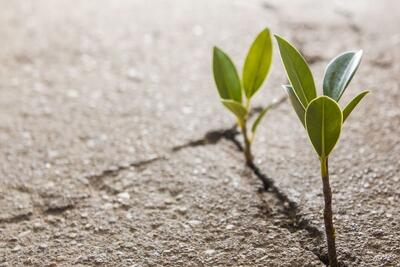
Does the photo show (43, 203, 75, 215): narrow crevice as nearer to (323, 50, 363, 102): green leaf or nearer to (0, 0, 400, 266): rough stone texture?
(0, 0, 400, 266): rough stone texture

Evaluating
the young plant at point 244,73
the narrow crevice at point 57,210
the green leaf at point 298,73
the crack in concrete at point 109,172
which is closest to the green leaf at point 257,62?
the young plant at point 244,73

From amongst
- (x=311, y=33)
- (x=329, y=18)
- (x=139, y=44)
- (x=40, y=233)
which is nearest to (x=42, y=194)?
(x=40, y=233)

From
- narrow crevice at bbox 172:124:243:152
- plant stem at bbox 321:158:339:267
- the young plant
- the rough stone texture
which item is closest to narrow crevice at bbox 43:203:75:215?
the rough stone texture

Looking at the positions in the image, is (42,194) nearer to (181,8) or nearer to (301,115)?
(301,115)

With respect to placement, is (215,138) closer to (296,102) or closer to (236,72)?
(236,72)

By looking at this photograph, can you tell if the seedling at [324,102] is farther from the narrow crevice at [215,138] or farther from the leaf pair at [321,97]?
the narrow crevice at [215,138]
